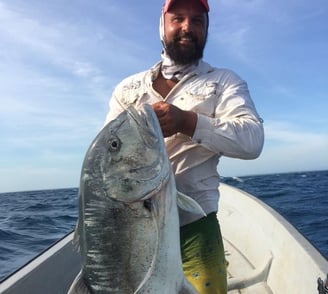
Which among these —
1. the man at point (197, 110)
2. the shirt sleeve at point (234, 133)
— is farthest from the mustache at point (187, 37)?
the shirt sleeve at point (234, 133)

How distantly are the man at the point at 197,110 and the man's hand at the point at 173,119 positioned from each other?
0.16 metres

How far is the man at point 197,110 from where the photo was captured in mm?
2619

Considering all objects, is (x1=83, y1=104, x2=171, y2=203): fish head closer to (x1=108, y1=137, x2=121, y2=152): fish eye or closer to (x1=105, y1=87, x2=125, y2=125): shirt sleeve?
(x1=108, y1=137, x2=121, y2=152): fish eye

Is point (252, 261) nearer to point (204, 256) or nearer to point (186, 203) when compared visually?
point (204, 256)

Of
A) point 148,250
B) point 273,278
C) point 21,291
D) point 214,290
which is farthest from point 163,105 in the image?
point 273,278

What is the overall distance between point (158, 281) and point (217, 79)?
4.32ft

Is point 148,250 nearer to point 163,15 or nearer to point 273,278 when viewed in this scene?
point 163,15

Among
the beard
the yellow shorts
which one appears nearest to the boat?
the yellow shorts

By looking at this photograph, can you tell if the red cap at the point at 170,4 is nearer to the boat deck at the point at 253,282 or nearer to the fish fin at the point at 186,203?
the fish fin at the point at 186,203

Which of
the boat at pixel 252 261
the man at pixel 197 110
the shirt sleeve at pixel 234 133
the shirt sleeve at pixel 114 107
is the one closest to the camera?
the shirt sleeve at pixel 234 133

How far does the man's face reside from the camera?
2.73 meters

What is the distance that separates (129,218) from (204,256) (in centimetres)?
84

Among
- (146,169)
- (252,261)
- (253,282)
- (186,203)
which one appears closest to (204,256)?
(186,203)

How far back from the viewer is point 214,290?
2.62m
